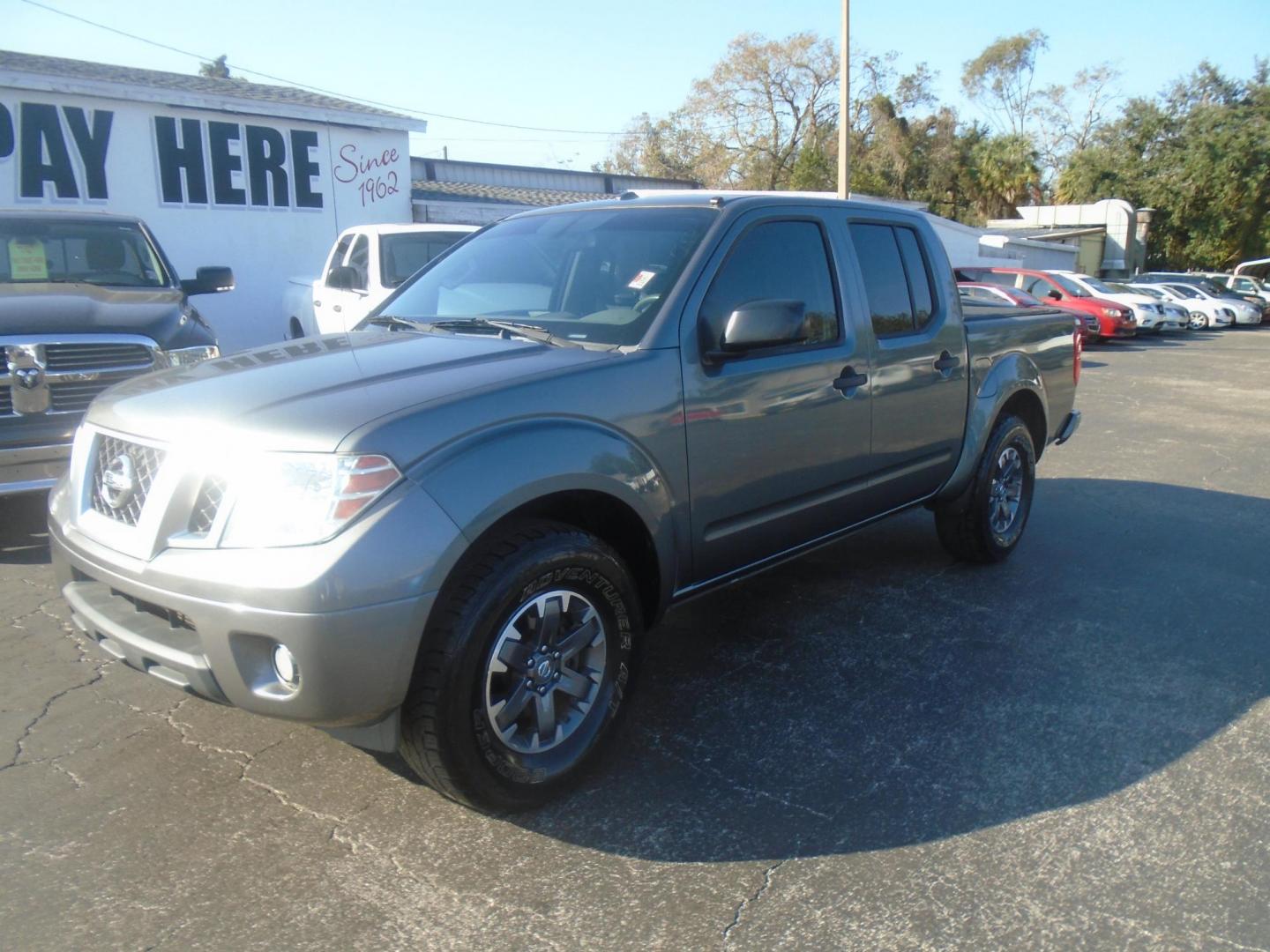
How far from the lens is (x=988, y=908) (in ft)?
8.80

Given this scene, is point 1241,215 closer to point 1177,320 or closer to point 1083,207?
point 1083,207

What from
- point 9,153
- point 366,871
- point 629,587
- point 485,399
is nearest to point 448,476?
point 485,399

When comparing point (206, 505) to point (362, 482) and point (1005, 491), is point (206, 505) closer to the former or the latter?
point (362, 482)

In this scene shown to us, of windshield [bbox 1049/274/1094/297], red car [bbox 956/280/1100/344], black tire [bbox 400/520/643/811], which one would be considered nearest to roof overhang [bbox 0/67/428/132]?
red car [bbox 956/280/1100/344]

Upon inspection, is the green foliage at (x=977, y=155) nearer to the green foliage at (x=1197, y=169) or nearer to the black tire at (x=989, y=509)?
the green foliage at (x=1197, y=169)

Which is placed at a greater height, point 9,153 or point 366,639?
point 9,153

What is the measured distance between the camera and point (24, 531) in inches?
241

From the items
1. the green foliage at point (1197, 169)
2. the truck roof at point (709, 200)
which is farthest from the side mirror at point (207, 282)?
the green foliage at point (1197, 169)

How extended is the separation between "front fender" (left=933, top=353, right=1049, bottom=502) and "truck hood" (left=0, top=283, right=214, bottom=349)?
4480 mm

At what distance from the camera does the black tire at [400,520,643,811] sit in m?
2.78

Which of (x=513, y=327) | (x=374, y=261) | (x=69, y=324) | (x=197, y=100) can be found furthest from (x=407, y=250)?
(x=513, y=327)

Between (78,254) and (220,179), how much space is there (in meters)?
7.65

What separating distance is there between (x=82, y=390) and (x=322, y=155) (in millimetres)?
10733

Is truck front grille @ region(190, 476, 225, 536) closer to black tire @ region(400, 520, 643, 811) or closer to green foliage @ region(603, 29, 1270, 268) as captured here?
black tire @ region(400, 520, 643, 811)
